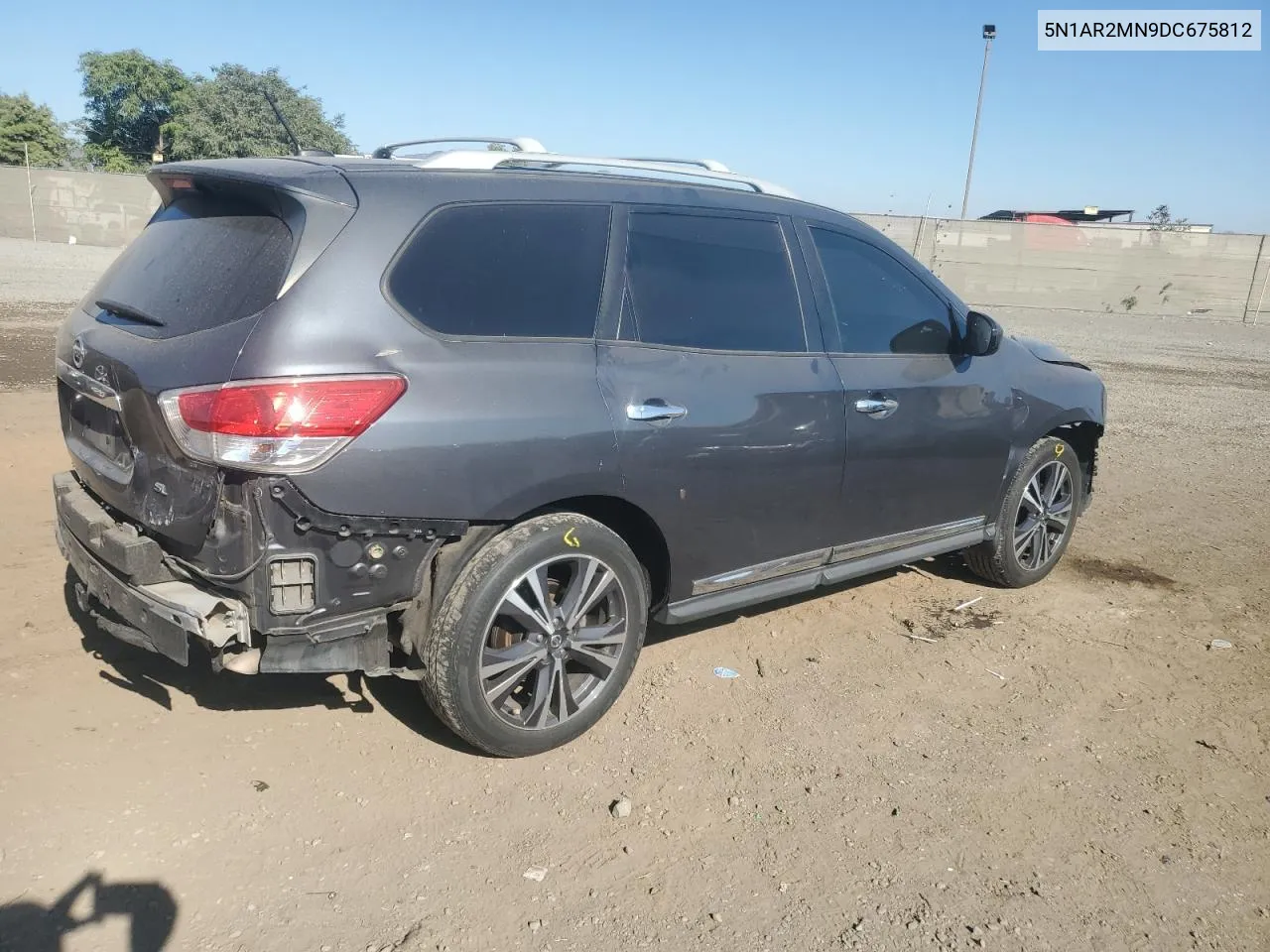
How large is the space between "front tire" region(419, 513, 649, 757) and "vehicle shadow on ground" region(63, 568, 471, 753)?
1.06 feet

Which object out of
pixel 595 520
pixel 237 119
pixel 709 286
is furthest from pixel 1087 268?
pixel 237 119

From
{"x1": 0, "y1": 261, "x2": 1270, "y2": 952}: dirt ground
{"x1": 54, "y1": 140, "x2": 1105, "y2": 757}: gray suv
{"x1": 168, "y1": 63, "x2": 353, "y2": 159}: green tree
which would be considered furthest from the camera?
{"x1": 168, "y1": 63, "x2": 353, "y2": 159}: green tree

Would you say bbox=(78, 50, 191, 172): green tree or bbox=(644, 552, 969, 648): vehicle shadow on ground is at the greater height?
bbox=(78, 50, 191, 172): green tree

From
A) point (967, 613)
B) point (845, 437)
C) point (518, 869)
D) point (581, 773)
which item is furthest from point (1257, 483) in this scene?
point (518, 869)

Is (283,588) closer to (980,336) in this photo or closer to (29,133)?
(980,336)

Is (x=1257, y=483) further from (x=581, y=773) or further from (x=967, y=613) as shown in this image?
(x=581, y=773)

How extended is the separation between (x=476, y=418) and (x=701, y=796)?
1.45m

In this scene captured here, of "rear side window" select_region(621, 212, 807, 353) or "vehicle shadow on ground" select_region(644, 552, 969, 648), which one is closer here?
"rear side window" select_region(621, 212, 807, 353)

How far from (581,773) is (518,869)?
551 millimetres

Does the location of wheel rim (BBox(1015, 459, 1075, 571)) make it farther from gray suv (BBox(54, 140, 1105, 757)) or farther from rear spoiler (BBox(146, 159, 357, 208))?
rear spoiler (BBox(146, 159, 357, 208))

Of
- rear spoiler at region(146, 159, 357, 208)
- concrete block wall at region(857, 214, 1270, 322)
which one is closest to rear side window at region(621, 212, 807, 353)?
rear spoiler at region(146, 159, 357, 208)

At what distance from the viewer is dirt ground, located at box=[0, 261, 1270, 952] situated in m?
2.69

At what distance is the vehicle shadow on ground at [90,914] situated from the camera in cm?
247

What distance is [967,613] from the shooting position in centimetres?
499
